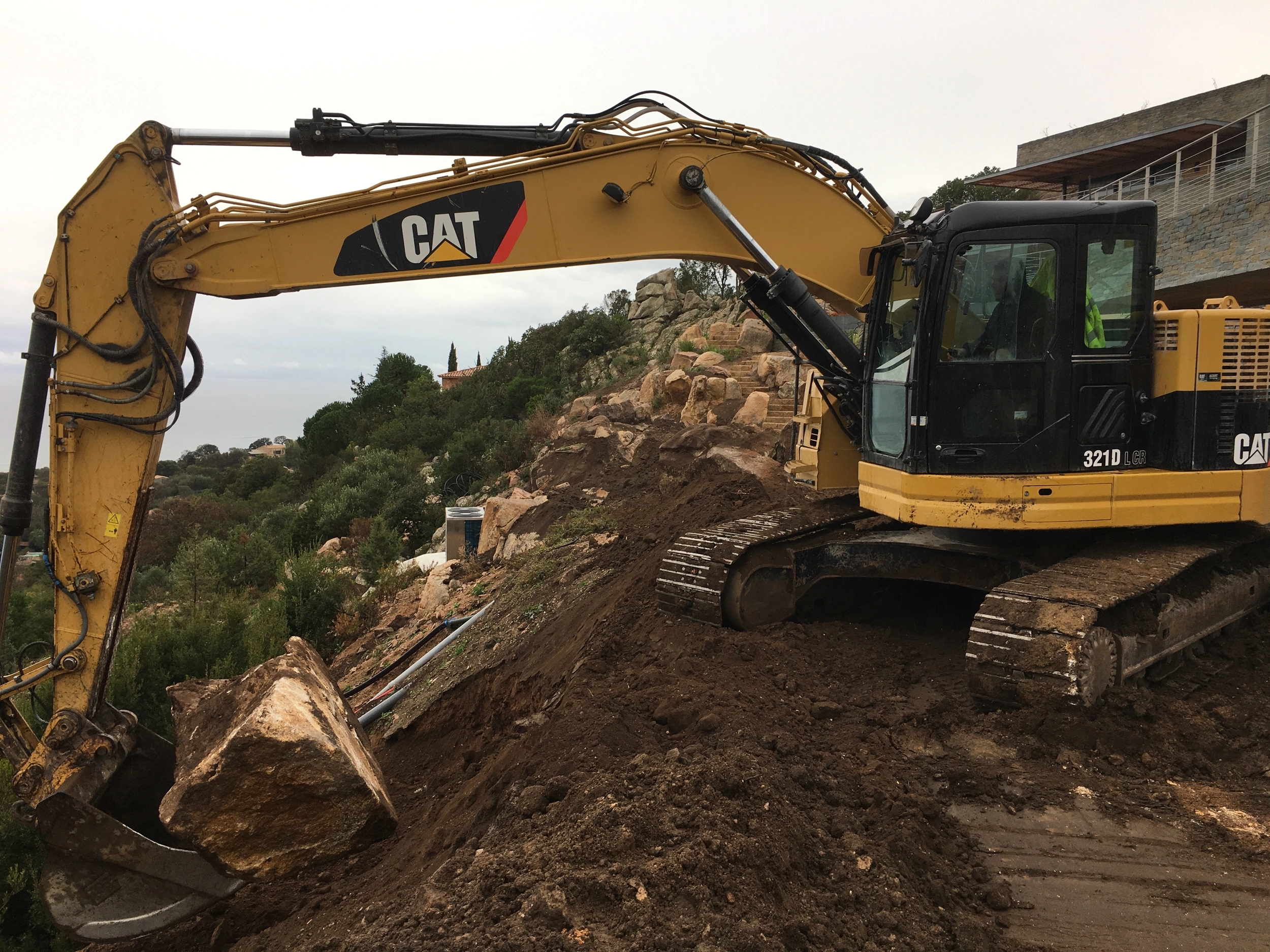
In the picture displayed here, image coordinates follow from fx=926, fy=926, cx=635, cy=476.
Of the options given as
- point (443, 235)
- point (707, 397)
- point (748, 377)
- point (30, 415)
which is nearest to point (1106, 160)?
point (748, 377)

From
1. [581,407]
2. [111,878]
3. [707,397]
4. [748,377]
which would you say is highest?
[748,377]

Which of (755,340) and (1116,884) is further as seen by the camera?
(755,340)

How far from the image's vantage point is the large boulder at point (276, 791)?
4.07m

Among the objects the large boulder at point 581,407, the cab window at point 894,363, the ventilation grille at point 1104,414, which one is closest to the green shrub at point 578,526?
the cab window at point 894,363

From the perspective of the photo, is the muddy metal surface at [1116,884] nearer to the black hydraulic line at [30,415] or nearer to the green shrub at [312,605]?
the black hydraulic line at [30,415]

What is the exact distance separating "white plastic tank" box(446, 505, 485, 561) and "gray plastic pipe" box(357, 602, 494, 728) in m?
4.18

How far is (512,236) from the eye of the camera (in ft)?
17.4

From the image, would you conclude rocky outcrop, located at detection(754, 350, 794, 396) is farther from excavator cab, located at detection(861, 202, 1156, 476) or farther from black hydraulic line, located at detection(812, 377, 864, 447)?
excavator cab, located at detection(861, 202, 1156, 476)

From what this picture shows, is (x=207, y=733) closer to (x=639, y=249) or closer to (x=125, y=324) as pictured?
(x=125, y=324)

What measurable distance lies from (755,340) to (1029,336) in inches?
613

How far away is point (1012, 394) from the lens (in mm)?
5262

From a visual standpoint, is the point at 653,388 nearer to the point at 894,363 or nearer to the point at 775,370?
the point at 775,370

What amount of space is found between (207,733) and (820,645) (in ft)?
12.1

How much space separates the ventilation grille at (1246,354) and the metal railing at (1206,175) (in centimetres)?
953
